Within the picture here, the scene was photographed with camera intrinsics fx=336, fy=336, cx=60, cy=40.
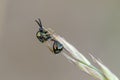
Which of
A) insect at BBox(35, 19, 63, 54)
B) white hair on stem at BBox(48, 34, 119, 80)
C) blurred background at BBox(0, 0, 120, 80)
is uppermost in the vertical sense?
blurred background at BBox(0, 0, 120, 80)

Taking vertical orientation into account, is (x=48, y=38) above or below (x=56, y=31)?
below

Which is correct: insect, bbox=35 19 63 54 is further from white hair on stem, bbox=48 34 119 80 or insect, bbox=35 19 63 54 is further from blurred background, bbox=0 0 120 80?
blurred background, bbox=0 0 120 80

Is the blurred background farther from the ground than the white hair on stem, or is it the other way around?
the blurred background

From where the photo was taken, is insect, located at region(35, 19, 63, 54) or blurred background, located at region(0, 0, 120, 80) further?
blurred background, located at region(0, 0, 120, 80)

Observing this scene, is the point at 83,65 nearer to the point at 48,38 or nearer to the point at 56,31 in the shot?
the point at 48,38

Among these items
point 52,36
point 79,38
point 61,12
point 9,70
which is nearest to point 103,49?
point 79,38

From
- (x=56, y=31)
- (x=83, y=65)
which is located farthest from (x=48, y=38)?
(x=56, y=31)

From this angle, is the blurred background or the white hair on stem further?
the blurred background

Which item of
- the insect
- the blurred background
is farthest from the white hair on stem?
the blurred background
